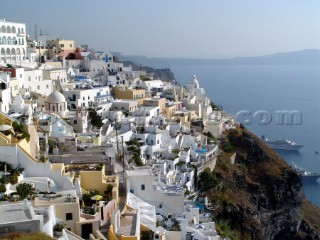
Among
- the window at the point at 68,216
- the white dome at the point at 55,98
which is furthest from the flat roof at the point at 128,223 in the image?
the white dome at the point at 55,98

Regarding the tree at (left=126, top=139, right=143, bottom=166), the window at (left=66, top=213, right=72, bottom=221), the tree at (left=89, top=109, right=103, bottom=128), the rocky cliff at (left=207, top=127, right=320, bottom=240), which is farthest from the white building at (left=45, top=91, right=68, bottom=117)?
the window at (left=66, top=213, right=72, bottom=221)

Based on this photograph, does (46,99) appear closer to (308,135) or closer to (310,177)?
(310,177)

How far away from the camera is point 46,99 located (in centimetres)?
3070

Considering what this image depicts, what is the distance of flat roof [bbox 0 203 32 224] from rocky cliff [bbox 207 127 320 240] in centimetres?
1751

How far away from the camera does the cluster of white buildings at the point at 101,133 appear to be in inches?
619

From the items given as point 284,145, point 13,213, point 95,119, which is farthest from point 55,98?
point 284,145

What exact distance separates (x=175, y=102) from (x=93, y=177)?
24.3m

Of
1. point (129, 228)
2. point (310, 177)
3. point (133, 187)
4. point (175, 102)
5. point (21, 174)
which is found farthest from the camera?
point (310, 177)

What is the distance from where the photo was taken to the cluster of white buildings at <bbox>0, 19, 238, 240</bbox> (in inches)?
619

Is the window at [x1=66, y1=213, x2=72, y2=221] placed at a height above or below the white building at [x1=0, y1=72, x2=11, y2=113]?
below

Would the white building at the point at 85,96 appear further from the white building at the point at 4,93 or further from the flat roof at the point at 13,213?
the flat roof at the point at 13,213

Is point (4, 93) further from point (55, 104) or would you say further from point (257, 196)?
point (257, 196)

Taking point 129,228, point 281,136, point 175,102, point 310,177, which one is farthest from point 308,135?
point 129,228

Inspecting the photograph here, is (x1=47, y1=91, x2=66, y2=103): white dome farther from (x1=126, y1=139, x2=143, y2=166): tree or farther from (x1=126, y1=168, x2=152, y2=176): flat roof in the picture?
(x1=126, y1=168, x2=152, y2=176): flat roof
